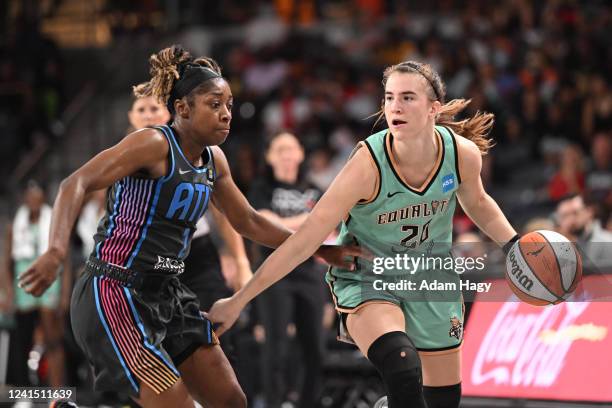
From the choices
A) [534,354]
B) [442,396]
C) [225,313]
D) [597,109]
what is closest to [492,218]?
[442,396]

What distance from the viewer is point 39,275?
3590 millimetres

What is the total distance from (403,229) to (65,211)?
59.4 inches

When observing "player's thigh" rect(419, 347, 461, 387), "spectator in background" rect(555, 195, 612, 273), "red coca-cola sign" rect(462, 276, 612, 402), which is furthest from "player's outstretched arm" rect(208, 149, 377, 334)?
"spectator in background" rect(555, 195, 612, 273)

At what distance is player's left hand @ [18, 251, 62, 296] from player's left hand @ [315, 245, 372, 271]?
1.43 meters

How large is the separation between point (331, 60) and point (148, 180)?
344 inches

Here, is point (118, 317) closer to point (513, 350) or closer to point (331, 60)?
point (513, 350)

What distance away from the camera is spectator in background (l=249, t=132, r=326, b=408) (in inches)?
279

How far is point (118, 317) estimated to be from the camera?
13.9 feet

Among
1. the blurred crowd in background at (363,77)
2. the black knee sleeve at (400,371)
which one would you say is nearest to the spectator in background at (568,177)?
the blurred crowd in background at (363,77)

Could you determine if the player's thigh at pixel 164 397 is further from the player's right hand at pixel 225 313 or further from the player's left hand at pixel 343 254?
the player's left hand at pixel 343 254

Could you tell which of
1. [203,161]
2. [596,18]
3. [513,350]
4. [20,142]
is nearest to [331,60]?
[596,18]

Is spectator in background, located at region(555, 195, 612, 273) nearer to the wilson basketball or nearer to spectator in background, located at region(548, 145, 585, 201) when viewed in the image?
spectator in background, located at region(548, 145, 585, 201)

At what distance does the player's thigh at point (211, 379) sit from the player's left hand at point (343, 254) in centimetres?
66

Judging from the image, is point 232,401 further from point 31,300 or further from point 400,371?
point 31,300
